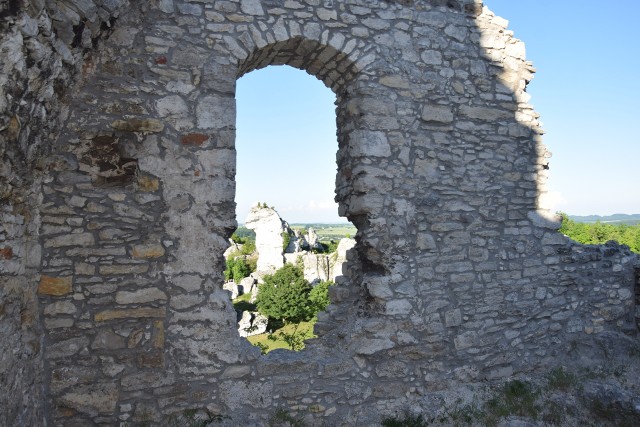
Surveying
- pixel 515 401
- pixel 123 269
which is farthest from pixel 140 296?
pixel 515 401

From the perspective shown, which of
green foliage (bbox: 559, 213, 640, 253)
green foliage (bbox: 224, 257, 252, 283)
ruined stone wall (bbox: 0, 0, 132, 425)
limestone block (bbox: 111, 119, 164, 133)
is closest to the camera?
ruined stone wall (bbox: 0, 0, 132, 425)

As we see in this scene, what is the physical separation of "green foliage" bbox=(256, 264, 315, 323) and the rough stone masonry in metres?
16.8

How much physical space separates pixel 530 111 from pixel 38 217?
16.3 feet

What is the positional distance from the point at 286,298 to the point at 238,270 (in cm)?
1275

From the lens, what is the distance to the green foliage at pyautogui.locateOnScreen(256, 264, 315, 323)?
70.0 ft

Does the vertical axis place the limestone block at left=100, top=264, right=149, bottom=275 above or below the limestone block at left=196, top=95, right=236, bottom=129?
below

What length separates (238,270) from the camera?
1320 inches

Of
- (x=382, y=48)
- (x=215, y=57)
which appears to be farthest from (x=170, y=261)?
(x=382, y=48)

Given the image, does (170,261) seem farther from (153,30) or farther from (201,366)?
(153,30)

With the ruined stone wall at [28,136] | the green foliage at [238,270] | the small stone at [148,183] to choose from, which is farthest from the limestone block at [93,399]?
the green foliage at [238,270]

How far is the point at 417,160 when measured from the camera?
15.0ft

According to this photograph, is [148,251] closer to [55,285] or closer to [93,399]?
[55,285]

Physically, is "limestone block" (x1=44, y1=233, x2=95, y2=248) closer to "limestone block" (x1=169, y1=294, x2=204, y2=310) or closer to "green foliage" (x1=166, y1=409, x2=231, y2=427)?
"limestone block" (x1=169, y1=294, x2=204, y2=310)

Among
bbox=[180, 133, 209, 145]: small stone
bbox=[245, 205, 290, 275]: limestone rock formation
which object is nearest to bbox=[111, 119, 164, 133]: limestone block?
bbox=[180, 133, 209, 145]: small stone
